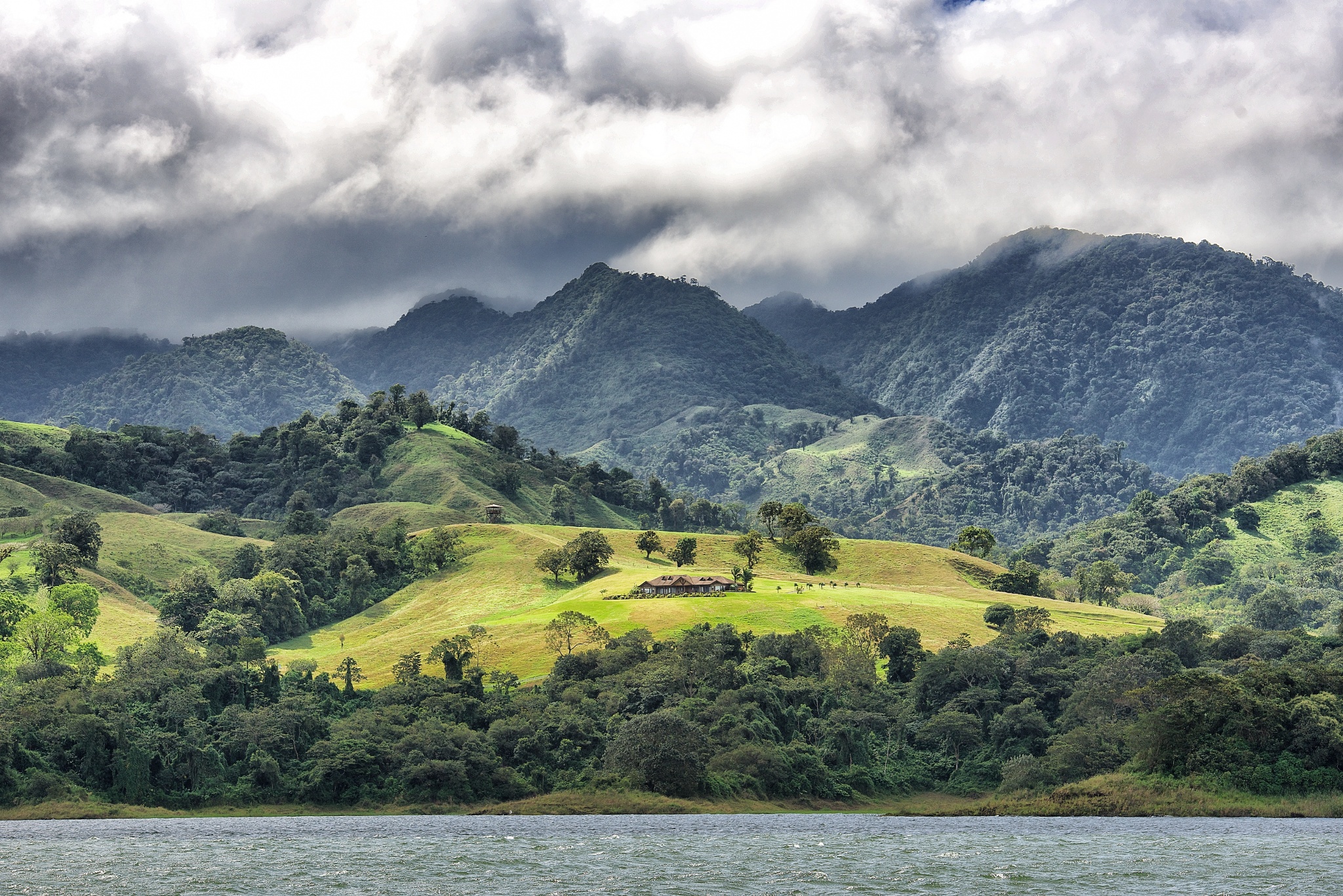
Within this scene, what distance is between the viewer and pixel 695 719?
136375 millimetres

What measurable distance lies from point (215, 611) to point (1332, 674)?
141165 millimetres

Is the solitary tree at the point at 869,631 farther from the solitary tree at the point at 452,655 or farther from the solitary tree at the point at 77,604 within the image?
the solitary tree at the point at 77,604

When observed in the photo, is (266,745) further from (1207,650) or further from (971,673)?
(1207,650)

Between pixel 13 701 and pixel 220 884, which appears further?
pixel 13 701

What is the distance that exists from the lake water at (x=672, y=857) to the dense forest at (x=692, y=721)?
11.0 metres

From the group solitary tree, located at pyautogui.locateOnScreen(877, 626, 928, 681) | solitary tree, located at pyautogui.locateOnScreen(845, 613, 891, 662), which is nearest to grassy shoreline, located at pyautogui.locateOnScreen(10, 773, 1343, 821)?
solitary tree, located at pyautogui.locateOnScreen(877, 626, 928, 681)

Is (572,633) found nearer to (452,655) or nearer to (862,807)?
(452,655)

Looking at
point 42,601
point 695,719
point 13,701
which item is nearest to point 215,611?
point 42,601

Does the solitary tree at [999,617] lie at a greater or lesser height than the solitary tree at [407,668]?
greater

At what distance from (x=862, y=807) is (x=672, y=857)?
54.7 meters

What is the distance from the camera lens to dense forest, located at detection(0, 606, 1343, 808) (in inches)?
4729

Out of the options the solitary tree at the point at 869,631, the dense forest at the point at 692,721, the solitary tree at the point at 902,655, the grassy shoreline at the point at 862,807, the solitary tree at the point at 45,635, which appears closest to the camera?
the grassy shoreline at the point at 862,807

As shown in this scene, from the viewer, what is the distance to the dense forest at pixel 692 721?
12012 centimetres

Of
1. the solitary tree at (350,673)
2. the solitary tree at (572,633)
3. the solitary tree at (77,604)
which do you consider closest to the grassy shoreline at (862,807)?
the solitary tree at (350,673)
